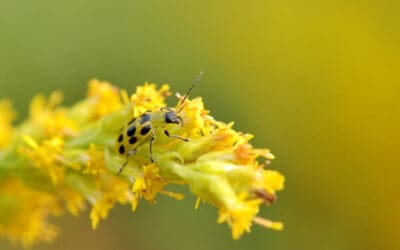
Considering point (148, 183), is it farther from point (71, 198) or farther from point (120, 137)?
point (71, 198)

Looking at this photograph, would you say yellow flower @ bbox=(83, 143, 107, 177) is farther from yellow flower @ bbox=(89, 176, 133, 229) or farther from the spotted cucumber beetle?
the spotted cucumber beetle

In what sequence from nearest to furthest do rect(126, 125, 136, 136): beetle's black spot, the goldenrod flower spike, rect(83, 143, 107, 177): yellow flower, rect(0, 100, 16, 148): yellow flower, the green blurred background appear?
the goldenrod flower spike
rect(126, 125, 136, 136): beetle's black spot
rect(83, 143, 107, 177): yellow flower
rect(0, 100, 16, 148): yellow flower
the green blurred background

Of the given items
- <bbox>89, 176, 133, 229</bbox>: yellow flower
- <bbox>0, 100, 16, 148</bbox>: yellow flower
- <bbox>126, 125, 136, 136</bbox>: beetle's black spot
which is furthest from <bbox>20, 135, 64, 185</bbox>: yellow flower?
<bbox>126, 125, 136, 136</bbox>: beetle's black spot

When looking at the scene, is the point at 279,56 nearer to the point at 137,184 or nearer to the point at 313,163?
the point at 313,163

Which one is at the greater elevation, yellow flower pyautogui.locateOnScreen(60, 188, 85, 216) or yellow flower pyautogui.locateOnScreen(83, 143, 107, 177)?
yellow flower pyautogui.locateOnScreen(60, 188, 85, 216)

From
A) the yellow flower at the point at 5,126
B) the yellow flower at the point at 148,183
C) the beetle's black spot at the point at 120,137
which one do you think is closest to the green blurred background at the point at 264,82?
the yellow flower at the point at 5,126

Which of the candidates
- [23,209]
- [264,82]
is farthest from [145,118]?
[264,82]

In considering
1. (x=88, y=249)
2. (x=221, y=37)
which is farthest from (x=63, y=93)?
(x=221, y=37)
